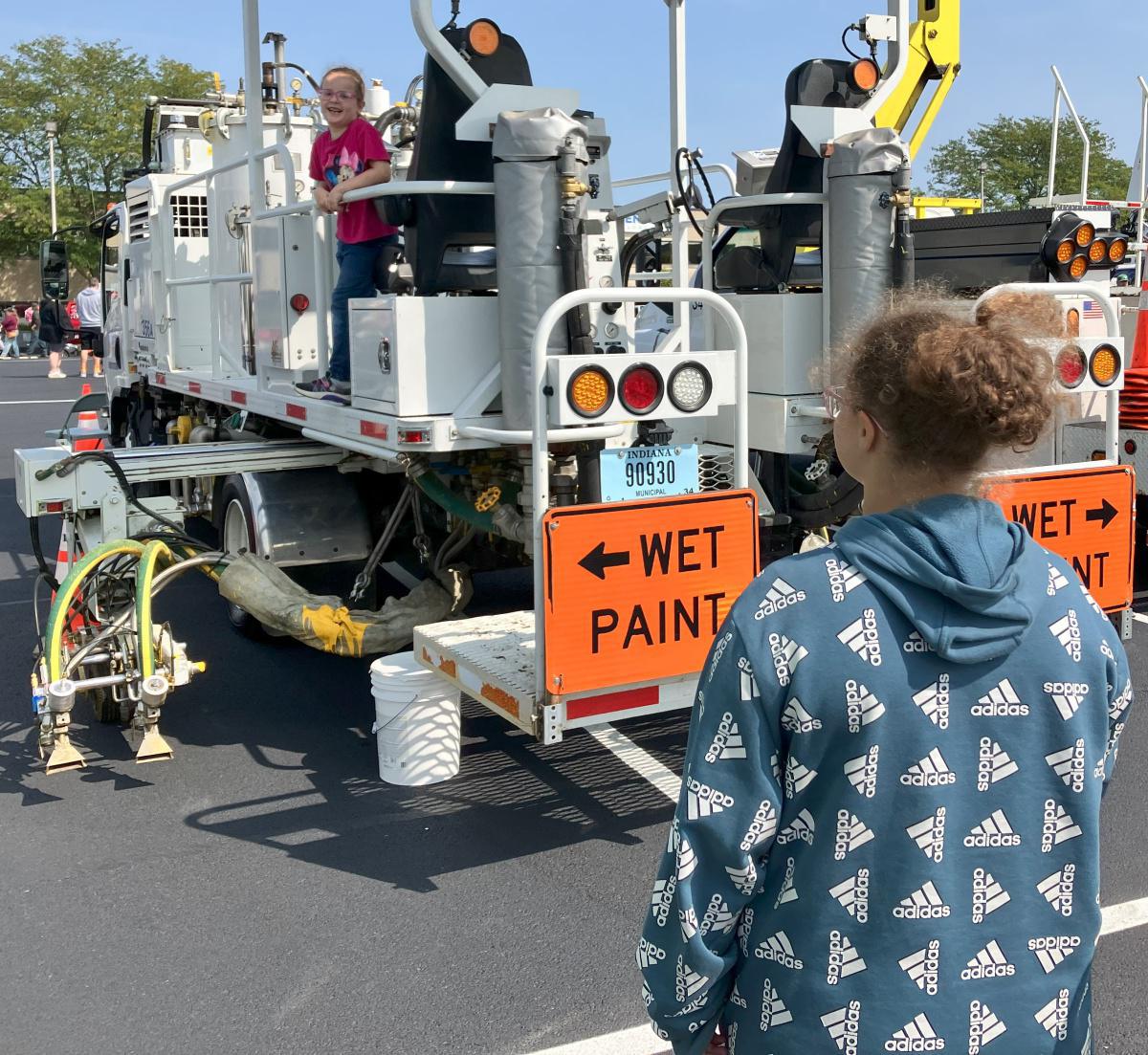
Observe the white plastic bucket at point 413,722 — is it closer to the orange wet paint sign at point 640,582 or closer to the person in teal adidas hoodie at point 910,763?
the orange wet paint sign at point 640,582

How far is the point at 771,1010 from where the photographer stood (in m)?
1.63

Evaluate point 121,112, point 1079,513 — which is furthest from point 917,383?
point 121,112

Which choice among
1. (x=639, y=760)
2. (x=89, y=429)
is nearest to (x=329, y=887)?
(x=639, y=760)

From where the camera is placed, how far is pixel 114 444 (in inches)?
411

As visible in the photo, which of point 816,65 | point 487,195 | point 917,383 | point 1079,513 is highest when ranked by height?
point 816,65

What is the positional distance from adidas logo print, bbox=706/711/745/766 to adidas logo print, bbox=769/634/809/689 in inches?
3.2

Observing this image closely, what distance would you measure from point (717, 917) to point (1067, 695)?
0.51 m

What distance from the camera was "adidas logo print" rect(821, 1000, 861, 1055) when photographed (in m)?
1.58

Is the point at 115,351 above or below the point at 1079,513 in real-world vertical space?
above

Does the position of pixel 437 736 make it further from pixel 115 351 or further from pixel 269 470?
pixel 115 351

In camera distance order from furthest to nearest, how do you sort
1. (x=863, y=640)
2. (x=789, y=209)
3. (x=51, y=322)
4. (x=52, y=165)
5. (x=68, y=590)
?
1. (x=52, y=165)
2. (x=51, y=322)
3. (x=789, y=209)
4. (x=68, y=590)
5. (x=863, y=640)

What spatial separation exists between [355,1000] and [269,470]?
10.7ft

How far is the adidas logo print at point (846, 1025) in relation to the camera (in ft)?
5.18

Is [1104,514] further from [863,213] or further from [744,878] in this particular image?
[744,878]
